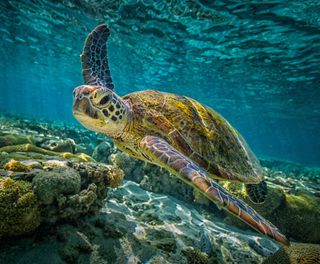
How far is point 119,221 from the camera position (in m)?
3.66

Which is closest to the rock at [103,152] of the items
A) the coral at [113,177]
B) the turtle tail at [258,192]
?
the coral at [113,177]

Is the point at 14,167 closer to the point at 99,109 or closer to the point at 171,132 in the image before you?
Answer: the point at 99,109

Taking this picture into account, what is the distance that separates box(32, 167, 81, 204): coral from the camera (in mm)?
2697

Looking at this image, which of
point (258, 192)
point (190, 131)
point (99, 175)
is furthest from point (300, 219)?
point (99, 175)

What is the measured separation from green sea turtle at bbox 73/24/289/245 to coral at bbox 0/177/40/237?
117 cm

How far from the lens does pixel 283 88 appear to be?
2277 centimetres

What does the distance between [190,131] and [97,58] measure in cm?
283

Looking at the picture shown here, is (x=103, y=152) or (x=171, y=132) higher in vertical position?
(x=171, y=132)

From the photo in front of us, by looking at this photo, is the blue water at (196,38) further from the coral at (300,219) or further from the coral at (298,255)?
the coral at (298,255)

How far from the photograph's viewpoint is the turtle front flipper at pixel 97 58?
4.77m

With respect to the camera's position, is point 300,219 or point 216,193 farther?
point 300,219

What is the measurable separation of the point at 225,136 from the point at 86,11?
1329cm

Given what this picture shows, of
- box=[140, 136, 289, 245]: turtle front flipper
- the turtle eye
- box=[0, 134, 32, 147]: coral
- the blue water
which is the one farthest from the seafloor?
the blue water

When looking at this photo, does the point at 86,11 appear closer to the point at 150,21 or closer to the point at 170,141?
the point at 150,21
